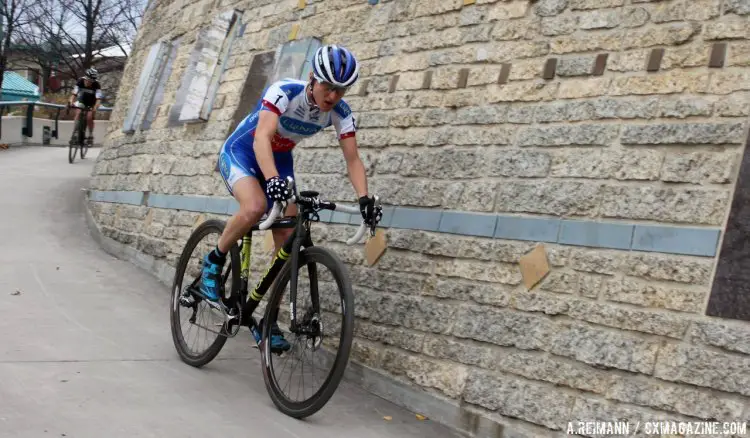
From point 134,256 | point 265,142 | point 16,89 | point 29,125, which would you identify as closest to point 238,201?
point 265,142

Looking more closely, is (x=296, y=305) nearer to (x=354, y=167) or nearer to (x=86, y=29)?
(x=354, y=167)

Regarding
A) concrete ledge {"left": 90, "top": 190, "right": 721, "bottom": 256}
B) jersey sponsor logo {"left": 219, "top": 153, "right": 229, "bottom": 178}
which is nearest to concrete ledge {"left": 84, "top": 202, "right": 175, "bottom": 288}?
concrete ledge {"left": 90, "top": 190, "right": 721, "bottom": 256}

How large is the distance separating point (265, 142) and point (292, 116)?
0.40 metres

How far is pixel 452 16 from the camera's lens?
22.6 ft

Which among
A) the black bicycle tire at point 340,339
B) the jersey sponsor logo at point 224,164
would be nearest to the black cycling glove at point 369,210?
the black bicycle tire at point 340,339

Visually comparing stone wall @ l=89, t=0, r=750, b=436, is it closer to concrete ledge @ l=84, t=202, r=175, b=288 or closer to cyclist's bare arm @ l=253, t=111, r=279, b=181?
cyclist's bare arm @ l=253, t=111, r=279, b=181

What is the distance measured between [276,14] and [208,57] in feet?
4.68

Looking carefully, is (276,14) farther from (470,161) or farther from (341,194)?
(470,161)

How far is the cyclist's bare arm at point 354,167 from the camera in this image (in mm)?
5598

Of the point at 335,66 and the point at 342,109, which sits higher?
the point at 335,66

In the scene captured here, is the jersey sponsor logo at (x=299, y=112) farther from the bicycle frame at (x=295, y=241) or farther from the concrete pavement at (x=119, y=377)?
the concrete pavement at (x=119, y=377)

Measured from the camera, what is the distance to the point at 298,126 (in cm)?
582

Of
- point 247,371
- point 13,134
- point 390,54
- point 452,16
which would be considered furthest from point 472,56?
point 13,134

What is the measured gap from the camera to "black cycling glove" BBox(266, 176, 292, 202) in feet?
16.6
